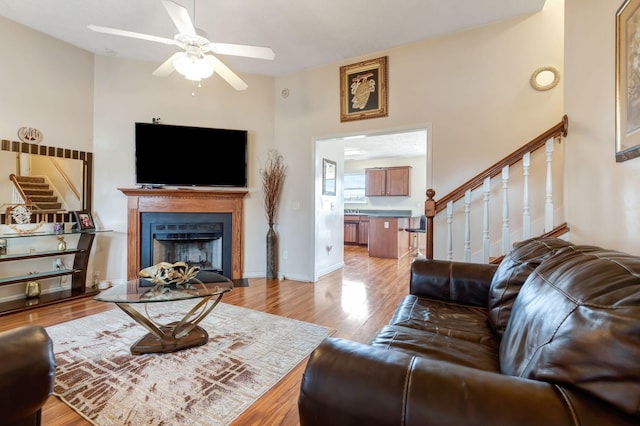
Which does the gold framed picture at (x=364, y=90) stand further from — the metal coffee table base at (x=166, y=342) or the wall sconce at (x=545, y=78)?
the metal coffee table base at (x=166, y=342)

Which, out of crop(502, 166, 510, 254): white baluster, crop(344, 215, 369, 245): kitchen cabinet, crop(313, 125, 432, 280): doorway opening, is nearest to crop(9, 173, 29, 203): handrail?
crop(313, 125, 432, 280): doorway opening

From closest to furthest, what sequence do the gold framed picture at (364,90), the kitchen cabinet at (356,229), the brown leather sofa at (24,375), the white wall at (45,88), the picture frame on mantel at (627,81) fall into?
1. the brown leather sofa at (24,375)
2. the picture frame on mantel at (627,81)
3. the white wall at (45,88)
4. the gold framed picture at (364,90)
5. the kitchen cabinet at (356,229)

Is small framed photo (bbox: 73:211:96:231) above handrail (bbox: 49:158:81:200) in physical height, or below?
below

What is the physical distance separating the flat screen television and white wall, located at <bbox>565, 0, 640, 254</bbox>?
366cm

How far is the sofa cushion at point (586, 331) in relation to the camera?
2.00 ft

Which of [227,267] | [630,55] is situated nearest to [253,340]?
[227,267]

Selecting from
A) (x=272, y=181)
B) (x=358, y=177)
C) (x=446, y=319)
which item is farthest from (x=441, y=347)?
(x=358, y=177)

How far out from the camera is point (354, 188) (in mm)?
8773

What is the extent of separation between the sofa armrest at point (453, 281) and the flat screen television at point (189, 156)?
3.05 metres

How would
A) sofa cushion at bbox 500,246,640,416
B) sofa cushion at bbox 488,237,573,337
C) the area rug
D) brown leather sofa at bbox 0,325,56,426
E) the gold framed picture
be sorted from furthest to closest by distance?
the gold framed picture, the area rug, sofa cushion at bbox 488,237,573,337, brown leather sofa at bbox 0,325,56,426, sofa cushion at bbox 500,246,640,416

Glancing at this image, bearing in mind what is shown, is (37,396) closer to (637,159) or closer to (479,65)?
(637,159)

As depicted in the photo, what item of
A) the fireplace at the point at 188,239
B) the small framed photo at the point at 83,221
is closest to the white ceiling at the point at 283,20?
the small framed photo at the point at 83,221

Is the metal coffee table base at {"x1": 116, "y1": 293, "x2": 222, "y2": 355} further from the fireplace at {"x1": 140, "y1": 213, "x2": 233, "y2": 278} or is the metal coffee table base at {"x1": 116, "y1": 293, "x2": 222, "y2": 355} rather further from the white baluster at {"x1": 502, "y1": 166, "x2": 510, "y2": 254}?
the white baluster at {"x1": 502, "y1": 166, "x2": 510, "y2": 254}

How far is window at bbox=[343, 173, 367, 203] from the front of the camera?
28.4 ft
